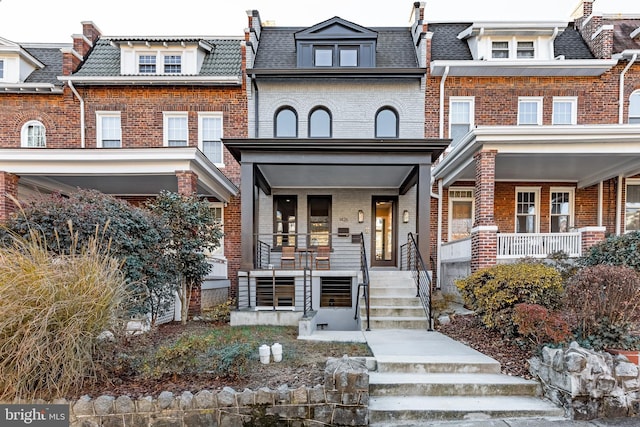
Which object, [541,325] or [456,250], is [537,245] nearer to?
[456,250]

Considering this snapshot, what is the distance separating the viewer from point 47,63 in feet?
39.5

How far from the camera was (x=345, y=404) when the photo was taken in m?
3.55

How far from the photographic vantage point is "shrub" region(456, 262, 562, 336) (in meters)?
5.29

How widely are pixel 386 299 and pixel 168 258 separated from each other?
4248 millimetres

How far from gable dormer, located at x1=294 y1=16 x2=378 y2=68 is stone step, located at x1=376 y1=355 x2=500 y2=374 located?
9.18m

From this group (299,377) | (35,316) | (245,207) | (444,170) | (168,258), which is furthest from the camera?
(444,170)

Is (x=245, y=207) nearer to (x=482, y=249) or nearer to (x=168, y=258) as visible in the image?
(x=168, y=258)

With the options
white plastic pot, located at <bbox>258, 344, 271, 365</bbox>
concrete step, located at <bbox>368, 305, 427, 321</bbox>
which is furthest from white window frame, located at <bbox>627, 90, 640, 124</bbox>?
white plastic pot, located at <bbox>258, 344, 271, 365</bbox>

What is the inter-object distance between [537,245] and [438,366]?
16.5ft

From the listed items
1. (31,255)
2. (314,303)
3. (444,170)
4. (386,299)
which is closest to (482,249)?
(386,299)

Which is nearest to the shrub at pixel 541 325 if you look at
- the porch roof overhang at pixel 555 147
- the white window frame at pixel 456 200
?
the porch roof overhang at pixel 555 147

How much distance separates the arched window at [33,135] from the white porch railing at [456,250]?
12.3 m

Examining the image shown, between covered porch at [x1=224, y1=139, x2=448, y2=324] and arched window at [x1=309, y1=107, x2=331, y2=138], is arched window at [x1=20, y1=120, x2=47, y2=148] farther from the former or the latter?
arched window at [x1=309, y1=107, x2=331, y2=138]
